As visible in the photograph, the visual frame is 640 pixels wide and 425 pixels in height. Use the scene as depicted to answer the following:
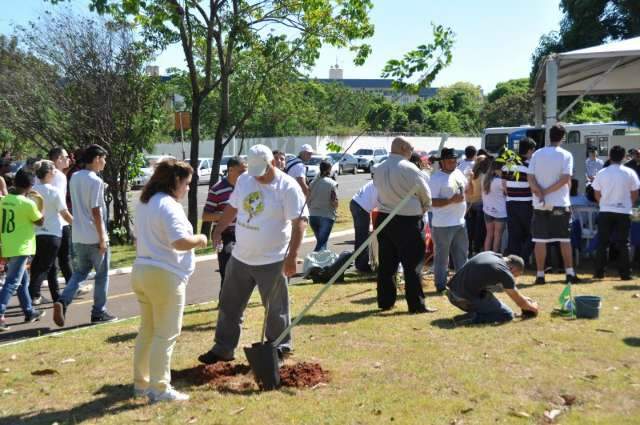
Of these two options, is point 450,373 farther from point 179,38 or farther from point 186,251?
point 179,38

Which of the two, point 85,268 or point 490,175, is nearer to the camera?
point 85,268

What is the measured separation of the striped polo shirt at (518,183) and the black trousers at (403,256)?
107 inches

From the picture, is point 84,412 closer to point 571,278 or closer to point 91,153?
point 91,153

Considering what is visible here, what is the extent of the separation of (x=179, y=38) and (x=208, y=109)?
96.5 ft

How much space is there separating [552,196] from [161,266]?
231 inches

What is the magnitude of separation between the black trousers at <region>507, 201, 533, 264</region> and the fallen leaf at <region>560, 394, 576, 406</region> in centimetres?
549

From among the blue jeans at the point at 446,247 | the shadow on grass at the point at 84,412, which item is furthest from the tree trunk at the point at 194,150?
the shadow on grass at the point at 84,412

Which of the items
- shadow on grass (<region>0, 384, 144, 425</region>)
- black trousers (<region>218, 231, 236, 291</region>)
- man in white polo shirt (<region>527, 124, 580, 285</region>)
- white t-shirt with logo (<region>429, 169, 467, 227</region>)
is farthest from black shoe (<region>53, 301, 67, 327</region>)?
man in white polo shirt (<region>527, 124, 580, 285</region>)

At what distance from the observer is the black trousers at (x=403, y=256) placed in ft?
24.9

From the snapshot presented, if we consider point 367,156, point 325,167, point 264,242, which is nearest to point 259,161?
point 264,242

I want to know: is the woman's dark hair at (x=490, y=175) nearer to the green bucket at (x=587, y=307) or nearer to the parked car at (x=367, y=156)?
the green bucket at (x=587, y=307)

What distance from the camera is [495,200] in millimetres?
10766

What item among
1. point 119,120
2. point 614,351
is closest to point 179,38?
point 119,120

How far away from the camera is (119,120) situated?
16484 millimetres
